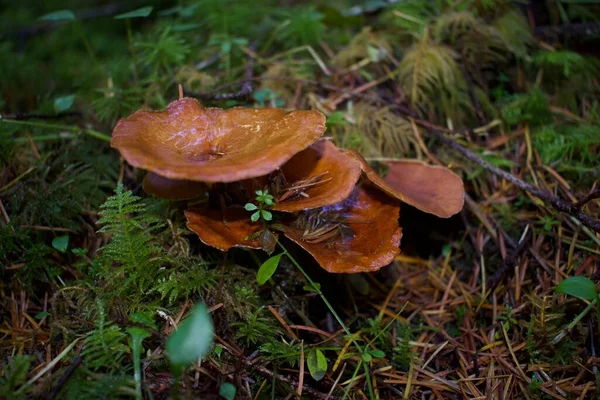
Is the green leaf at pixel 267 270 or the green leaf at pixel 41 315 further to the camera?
the green leaf at pixel 41 315

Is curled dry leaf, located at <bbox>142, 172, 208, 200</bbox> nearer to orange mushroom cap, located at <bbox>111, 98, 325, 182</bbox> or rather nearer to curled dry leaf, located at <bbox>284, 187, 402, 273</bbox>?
orange mushroom cap, located at <bbox>111, 98, 325, 182</bbox>

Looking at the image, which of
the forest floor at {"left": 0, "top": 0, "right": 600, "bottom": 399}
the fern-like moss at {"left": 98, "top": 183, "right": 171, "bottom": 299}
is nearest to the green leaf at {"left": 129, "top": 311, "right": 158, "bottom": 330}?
the forest floor at {"left": 0, "top": 0, "right": 600, "bottom": 399}

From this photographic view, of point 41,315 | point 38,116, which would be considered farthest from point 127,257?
point 38,116

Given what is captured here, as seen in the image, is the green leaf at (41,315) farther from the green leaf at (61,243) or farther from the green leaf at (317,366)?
the green leaf at (317,366)

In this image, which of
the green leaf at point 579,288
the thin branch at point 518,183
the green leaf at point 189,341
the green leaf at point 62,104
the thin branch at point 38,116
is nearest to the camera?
the green leaf at point 189,341

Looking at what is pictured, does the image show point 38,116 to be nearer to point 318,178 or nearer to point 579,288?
point 318,178

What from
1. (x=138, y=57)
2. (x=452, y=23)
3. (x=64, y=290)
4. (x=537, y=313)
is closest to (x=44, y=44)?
(x=138, y=57)

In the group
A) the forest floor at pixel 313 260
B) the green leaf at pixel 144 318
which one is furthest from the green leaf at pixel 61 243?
the green leaf at pixel 144 318
